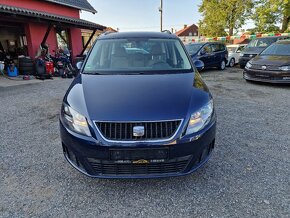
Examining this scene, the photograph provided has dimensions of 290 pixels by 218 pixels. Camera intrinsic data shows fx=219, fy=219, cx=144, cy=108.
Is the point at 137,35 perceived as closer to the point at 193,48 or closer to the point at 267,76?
the point at 267,76

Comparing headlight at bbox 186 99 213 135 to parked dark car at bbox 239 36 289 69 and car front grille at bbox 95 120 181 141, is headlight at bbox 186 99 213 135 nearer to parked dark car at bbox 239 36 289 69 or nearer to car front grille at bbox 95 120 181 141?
car front grille at bbox 95 120 181 141

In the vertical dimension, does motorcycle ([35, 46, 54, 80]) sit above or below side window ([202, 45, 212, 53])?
below

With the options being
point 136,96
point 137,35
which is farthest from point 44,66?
point 136,96

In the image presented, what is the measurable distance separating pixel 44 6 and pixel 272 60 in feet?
40.7

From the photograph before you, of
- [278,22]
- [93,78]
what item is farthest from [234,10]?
[93,78]

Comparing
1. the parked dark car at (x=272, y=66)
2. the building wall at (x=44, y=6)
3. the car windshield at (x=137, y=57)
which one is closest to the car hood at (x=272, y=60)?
the parked dark car at (x=272, y=66)

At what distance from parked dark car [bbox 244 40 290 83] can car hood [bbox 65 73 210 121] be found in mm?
5677

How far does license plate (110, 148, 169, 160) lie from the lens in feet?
6.52

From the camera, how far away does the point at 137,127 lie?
6.57 feet

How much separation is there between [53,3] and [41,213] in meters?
14.4

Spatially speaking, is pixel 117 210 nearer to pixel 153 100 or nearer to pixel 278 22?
pixel 153 100

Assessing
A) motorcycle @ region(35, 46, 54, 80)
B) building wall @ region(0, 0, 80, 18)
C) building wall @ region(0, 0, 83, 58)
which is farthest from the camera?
building wall @ region(0, 0, 80, 18)

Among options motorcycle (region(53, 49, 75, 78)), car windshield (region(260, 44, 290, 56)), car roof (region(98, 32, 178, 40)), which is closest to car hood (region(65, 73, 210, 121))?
car roof (region(98, 32, 178, 40))

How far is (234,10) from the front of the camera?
27.5 meters
